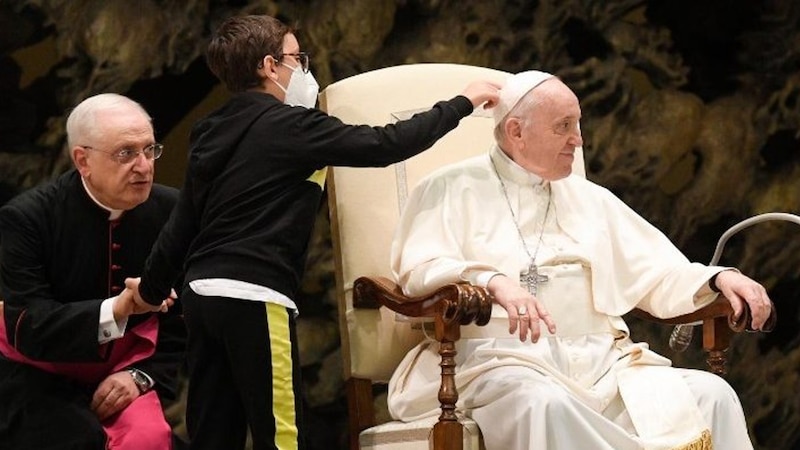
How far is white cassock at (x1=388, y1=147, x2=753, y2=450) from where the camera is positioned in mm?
4480

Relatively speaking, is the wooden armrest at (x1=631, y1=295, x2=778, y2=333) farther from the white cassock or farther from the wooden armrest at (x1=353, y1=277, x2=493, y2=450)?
the wooden armrest at (x1=353, y1=277, x2=493, y2=450)

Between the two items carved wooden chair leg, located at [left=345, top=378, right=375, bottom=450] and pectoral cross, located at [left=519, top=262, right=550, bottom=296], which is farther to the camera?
carved wooden chair leg, located at [left=345, top=378, right=375, bottom=450]

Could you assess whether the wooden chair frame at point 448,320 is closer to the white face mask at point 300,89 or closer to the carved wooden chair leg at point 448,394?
the carved wooden chair leg at point 448,394

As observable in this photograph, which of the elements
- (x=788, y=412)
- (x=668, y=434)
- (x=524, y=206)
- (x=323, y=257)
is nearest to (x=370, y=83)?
(x=524, y=206)

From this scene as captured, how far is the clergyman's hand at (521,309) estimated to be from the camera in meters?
4.36

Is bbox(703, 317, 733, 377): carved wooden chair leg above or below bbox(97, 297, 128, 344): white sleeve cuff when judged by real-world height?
below

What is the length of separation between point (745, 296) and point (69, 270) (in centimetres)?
205

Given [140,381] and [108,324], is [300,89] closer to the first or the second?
[108,324]

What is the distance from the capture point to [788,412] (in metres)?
6.99

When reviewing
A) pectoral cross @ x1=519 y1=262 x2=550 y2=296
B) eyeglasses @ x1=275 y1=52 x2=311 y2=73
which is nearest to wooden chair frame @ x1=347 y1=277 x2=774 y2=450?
pectoral cross @ x1=519 y1=262 x2=550 y2=296

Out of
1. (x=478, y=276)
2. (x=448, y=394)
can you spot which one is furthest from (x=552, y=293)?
(x=448, y=394)

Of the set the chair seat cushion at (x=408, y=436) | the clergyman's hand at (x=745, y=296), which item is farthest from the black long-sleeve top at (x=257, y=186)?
the clergyman's hand at (x=745, y=296)

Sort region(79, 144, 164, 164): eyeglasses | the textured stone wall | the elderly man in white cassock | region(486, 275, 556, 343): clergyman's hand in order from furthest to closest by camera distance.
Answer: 1. the textured stone wall
2. region(79, 144, 164, 164): eyeglasses
3. the elderly man in white cassock
4. region(486, 275, 556, 343): clergyman's hand

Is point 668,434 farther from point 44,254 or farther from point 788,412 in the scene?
point 788,412
